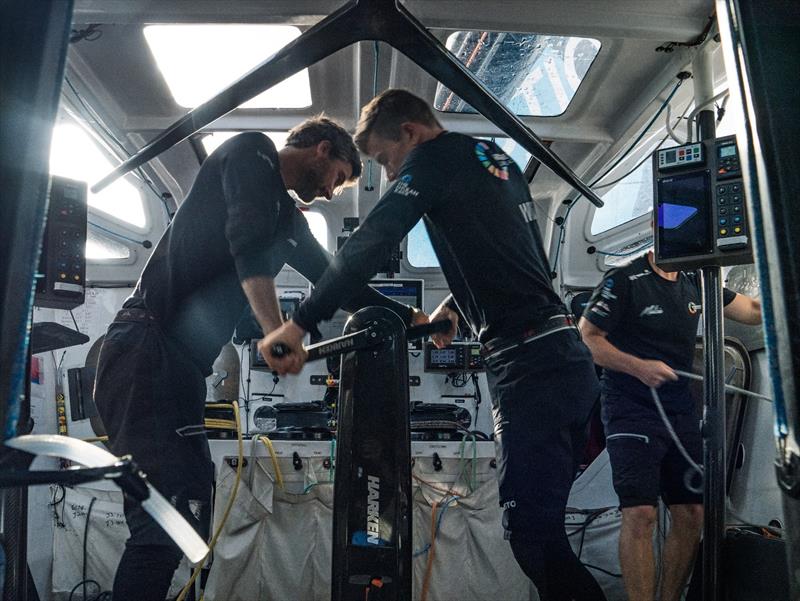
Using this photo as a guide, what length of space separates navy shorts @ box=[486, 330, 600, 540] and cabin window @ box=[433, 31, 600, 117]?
2.02 meters

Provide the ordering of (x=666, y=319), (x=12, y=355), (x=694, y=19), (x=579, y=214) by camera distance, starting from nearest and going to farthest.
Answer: (x=12, y=355), (x=694, y=19), (x=666, y=319), (x=579, y=214)

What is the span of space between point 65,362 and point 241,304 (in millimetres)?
3578

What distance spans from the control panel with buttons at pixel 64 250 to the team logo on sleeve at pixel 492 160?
1938 mm

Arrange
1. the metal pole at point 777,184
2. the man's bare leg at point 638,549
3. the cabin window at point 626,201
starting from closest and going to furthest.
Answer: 1. the metal pole at point 777,184
2. the man's bare leg at point 638,549
3. the cabin window at point 626,201

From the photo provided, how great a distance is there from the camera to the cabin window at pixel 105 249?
5195 millimetres

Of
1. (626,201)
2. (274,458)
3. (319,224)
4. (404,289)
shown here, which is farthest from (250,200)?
(626,201)

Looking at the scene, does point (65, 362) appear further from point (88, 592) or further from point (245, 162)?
point (245, 162)

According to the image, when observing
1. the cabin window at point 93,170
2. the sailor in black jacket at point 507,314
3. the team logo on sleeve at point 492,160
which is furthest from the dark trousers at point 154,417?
the cabin window at point 93,170

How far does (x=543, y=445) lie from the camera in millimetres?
1833

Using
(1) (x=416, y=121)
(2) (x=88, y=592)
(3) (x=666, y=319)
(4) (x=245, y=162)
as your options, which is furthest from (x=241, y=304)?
(2) (x=88, y=592)

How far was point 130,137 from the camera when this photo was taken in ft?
13.1

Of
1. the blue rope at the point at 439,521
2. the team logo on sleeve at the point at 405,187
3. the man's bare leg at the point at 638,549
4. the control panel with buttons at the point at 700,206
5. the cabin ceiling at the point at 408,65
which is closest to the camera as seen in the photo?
the team logo on sleeve at the point at 405,187

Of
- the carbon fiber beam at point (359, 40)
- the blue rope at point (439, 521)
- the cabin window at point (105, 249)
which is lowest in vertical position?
the blue rope at point (439, 521)

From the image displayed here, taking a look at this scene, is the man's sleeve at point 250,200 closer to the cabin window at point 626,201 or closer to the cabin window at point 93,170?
the cabin window at point 93,170
